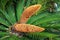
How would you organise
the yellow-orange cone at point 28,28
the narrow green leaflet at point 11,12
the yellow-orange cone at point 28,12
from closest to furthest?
the yellow-orange cone at point 28,28 < the yellow-orange cone at point 28,12 < the narrow green leaflet at point 11,12

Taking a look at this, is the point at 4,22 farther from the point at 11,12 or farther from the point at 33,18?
the point at 33,18

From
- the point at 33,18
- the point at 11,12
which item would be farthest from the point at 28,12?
the point at 11,12

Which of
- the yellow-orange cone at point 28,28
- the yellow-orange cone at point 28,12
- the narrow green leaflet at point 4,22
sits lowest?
the yellow-orange cone at point 28,28

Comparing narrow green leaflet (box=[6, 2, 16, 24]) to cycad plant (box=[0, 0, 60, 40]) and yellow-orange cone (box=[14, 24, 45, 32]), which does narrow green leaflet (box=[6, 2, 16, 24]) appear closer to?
cycad plant (box=[0, 0, 60, 40])

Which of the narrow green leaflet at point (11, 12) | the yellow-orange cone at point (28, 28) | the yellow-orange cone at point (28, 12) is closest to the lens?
the yellow-orange cone at point (28, 28)

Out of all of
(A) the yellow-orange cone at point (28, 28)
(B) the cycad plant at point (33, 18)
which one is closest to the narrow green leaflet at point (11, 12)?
(B) the cycad plant at point (33, 18)

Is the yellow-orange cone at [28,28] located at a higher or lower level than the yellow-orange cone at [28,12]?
lower

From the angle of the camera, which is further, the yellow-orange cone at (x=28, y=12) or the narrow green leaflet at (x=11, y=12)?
the narrow green leaflet at (x=11, y=12)

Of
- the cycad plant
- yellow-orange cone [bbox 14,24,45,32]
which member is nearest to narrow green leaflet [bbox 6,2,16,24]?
the cycad plant

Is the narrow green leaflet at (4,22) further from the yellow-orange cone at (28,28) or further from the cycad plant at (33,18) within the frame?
the yellow-orange cone at (28,28)

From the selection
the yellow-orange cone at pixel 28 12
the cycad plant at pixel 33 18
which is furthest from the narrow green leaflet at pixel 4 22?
the yellow-orange cone at pixel 28 12
